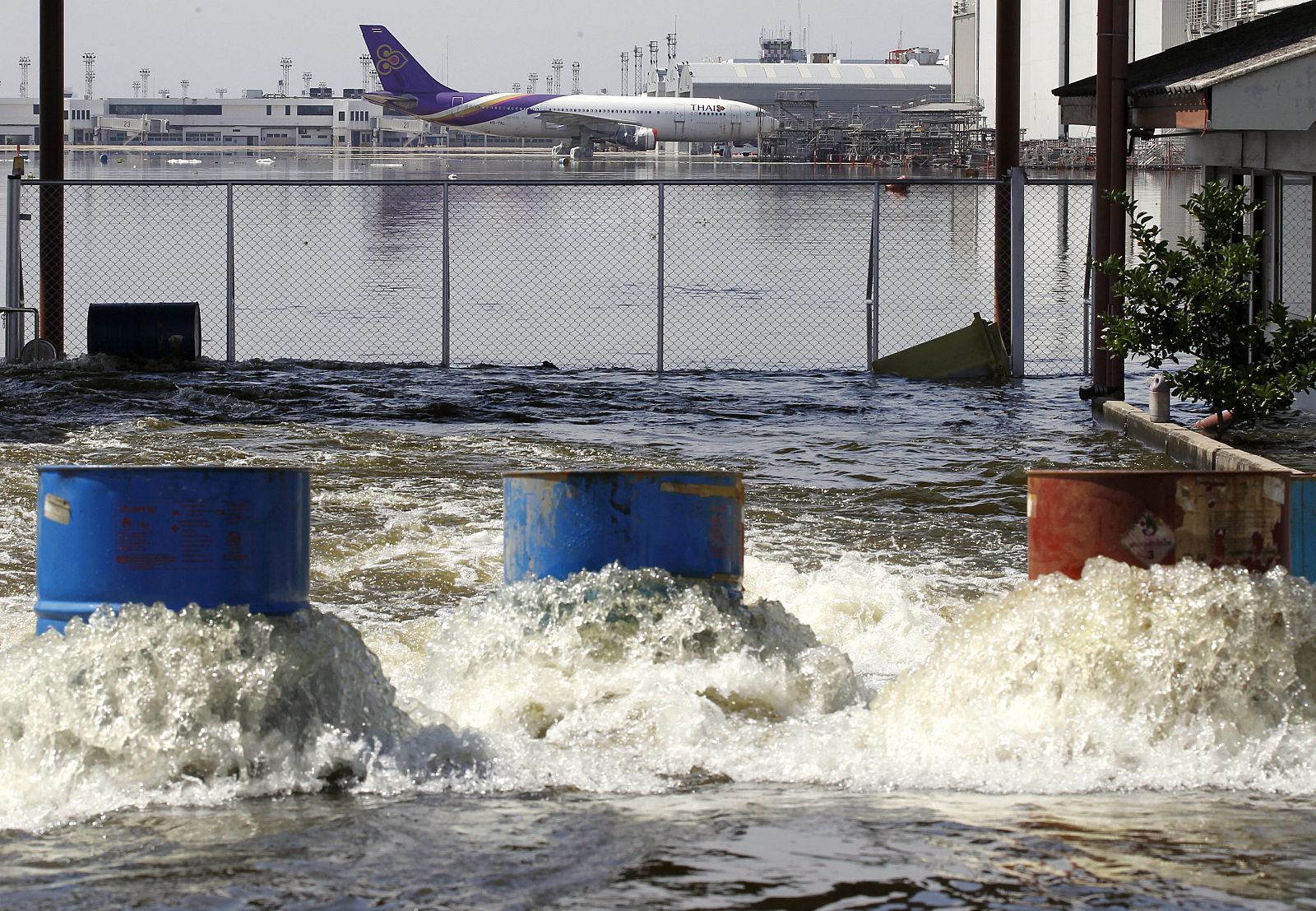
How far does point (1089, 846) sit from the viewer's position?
4969mm

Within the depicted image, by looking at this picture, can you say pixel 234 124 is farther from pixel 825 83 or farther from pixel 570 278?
pixel 570 278

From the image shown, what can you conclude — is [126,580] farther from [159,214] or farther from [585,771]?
[159,214]

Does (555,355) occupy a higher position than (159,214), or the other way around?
(159,214)

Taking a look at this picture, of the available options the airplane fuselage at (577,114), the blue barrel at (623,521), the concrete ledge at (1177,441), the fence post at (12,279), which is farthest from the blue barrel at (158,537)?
the airplane fuselage at (577,114)

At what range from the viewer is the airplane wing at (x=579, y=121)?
111938 mm

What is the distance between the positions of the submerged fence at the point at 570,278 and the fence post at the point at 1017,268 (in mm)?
123

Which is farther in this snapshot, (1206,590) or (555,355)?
(555,355)

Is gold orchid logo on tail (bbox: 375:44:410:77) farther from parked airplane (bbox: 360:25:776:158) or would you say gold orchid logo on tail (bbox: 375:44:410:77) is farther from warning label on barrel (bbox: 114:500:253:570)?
warning label on barrel (bbox: 114:500:253:570)

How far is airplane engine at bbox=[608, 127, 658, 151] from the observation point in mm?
111938

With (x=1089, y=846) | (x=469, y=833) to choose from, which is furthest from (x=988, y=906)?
(x=469, y=833)

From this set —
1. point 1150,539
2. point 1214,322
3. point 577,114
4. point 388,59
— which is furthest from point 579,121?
point 1150,539

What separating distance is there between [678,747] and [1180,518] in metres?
2.02

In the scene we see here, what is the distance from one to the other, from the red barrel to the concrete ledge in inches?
176

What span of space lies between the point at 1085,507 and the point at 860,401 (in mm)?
10517
